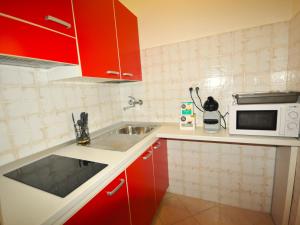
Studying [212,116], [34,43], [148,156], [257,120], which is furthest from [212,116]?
[34,43]

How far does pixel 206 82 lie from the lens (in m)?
1.51

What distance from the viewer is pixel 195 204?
1.66 meters

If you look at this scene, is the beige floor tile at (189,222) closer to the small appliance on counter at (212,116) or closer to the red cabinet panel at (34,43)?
the small appliance on counter at (212,116)

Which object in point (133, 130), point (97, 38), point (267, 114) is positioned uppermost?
point (97, 38)

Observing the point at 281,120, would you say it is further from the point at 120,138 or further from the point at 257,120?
the point at 120,138

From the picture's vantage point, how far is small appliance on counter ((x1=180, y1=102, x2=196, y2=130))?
1.43 m

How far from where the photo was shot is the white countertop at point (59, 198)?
0.52 metres

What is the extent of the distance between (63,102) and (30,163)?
496mm

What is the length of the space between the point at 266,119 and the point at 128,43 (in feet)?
4.45

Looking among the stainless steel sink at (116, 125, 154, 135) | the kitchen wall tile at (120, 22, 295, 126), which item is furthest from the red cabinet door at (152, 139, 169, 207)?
the kitchen wall tile at (120, 22, 295, 126)

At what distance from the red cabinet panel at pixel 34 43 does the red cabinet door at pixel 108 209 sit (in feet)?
2.46

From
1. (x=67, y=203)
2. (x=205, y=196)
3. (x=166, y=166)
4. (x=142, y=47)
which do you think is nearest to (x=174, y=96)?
(x=142, y=47)

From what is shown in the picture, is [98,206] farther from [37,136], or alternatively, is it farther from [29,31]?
[29,31]

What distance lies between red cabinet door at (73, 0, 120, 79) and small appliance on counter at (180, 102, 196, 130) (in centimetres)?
70
